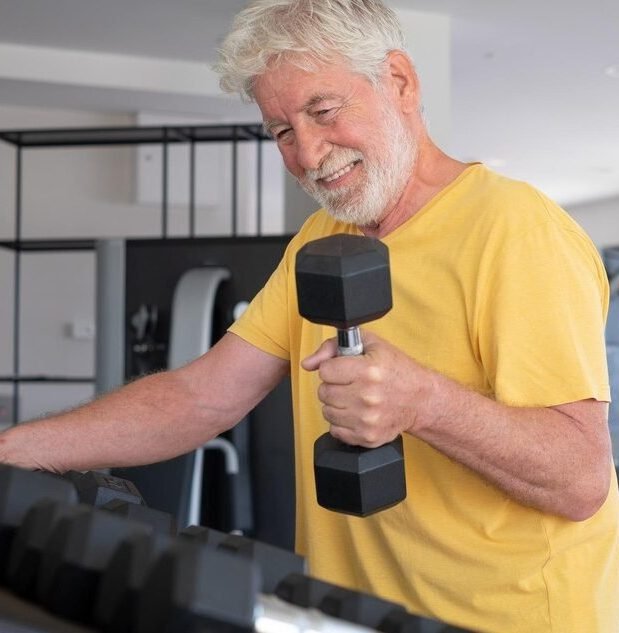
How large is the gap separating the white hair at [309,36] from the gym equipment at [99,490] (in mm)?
494

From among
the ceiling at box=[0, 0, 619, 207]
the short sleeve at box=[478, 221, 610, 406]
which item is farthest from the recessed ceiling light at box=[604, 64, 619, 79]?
the short sleeve at box=[478, 221, 610, 406]

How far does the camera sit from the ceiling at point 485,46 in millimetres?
5000

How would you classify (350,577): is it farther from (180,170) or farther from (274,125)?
(180,170)

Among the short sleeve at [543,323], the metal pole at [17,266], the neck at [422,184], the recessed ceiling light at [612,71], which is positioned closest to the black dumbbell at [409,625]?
the short sleeve at [543,323]

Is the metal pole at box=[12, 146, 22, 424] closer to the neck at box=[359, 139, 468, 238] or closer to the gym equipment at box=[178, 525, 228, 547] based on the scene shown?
the neck at box=[359, 139, 468, 238]

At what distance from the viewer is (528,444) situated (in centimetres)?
85

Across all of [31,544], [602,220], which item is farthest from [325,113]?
[602,220]

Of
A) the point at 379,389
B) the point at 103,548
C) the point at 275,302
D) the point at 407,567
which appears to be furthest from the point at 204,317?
the point at 103,548

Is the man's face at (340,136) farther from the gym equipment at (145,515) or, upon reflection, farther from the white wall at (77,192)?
the white wall at (77,192)

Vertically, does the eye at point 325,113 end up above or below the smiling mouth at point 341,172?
above

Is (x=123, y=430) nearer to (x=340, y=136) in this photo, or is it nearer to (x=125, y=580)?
(x=340, y=136)

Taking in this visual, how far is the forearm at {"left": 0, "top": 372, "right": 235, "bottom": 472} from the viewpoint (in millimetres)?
1006

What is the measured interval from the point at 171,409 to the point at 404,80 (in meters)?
0.45

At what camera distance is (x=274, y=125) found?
1107 mm
